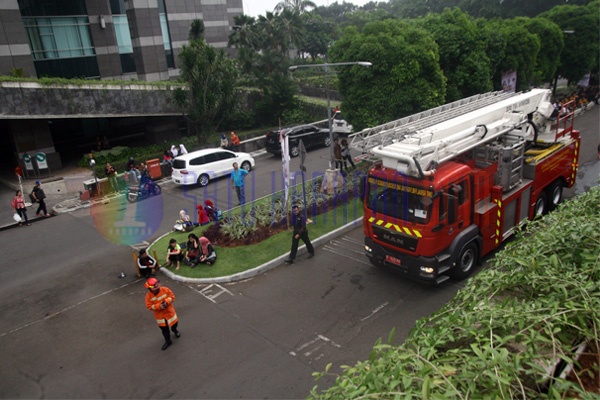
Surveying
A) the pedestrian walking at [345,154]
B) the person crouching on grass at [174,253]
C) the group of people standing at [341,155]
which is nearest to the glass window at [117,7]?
the group of people standing at [341,155]

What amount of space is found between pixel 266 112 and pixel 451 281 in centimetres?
2342

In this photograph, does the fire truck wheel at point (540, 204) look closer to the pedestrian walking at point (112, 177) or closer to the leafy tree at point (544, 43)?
the leafy tree at point (544, 43)

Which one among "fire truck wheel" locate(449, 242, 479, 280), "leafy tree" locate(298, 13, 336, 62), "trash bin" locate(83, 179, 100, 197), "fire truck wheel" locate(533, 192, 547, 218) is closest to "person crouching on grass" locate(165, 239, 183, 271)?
"fire truck wheel" locate(449, 242, 479, 280)

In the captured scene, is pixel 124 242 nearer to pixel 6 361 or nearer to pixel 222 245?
pixel 222 245

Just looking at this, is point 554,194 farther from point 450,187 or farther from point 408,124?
point 450,187

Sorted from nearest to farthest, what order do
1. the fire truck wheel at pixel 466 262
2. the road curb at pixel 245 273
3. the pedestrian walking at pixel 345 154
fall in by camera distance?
the fire truck wheel at pixel 466 262 < the road curb at pixel 245 273 < the pedestrian walking at pixel 345 154

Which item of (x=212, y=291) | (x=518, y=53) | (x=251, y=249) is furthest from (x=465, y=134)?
(x=518, y=53)

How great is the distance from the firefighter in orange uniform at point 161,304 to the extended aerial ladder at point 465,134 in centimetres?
533

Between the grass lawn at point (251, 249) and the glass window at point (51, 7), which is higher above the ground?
the glass window at point (51, 7)

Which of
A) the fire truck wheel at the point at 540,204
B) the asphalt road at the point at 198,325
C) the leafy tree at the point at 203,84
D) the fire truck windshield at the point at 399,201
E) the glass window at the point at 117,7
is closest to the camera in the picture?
the asphalt road at the point at 198,325

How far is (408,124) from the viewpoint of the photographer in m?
12.2

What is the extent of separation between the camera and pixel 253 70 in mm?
33188

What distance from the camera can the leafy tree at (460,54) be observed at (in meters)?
20.2

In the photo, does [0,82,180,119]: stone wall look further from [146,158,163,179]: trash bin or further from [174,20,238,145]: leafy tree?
[146,158,163,179]: trash bin
